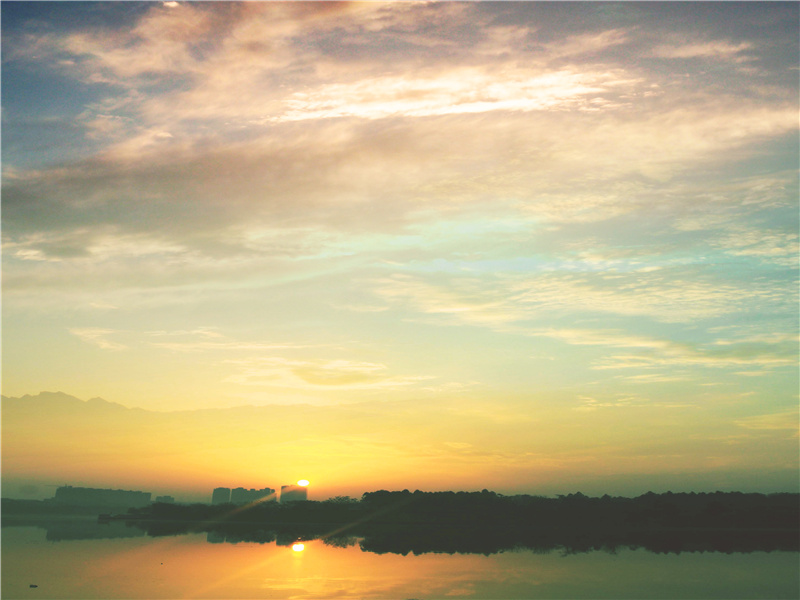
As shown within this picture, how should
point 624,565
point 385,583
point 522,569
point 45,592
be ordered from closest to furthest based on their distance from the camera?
point 45,592
point 385,583
point 522,569
point 624,565

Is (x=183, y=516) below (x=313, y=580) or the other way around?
below

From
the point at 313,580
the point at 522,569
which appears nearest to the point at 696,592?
the point at 522,569

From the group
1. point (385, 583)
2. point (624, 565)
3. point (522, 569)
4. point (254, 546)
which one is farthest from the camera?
point (254, 546)

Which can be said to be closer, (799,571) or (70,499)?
(799,571)

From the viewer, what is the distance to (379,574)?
3712 centimetres

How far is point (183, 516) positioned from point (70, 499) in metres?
22.7

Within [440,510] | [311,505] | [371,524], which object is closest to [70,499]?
[311,505]

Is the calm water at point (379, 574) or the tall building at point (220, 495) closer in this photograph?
the calm water at point (379, 574)

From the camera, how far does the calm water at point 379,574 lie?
100.0 ft

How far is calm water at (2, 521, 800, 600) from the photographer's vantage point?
30.5 metres

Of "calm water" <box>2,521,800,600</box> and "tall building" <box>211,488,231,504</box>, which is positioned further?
"tall building" <box>211,488,231,504</box>

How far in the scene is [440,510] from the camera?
117 m

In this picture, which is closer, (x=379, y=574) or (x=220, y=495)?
(x=379, y=574)

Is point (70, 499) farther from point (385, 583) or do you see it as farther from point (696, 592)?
point (696, 592)
